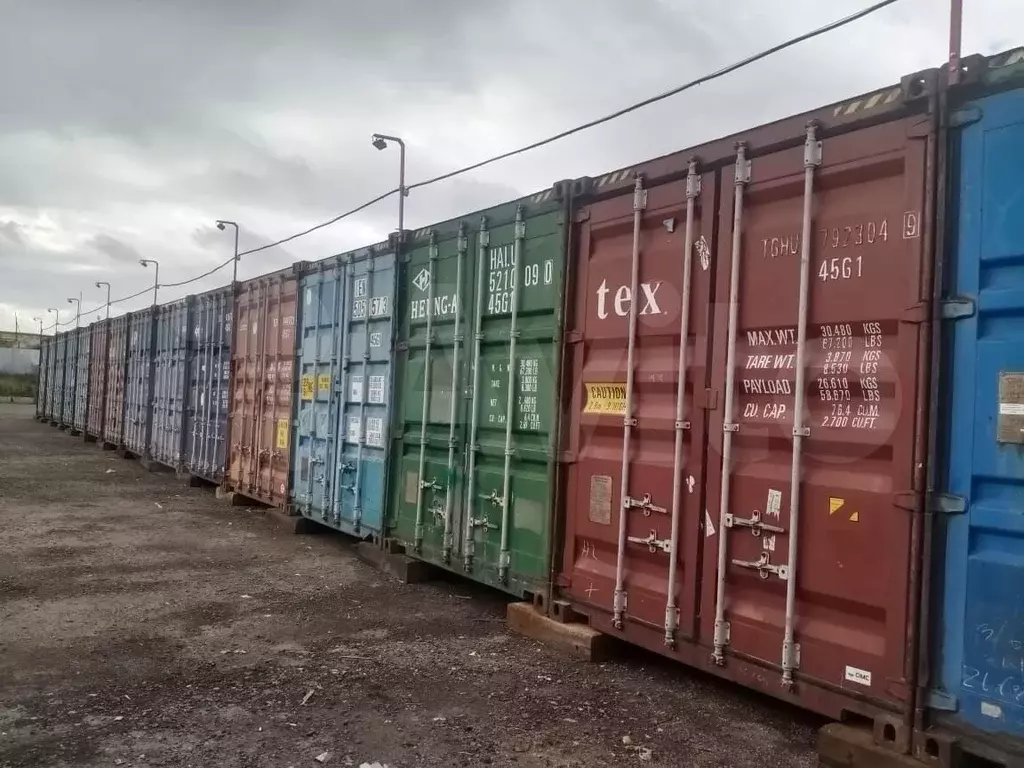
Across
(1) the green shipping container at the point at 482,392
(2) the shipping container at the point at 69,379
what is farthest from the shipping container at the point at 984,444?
(2) the shipping container at the point at 69,379

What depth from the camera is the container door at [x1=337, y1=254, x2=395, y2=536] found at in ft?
27.1

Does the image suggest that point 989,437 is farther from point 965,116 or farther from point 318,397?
point 318,397

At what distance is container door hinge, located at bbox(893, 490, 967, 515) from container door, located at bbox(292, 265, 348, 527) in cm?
653

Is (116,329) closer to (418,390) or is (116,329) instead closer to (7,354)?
(418,390)

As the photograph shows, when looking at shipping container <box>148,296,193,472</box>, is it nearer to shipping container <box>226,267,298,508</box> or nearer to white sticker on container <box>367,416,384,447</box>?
shipping container <box>226,267,298,508</box>

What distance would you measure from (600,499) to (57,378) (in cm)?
3017

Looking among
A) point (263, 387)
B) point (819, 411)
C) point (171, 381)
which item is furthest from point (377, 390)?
point (171, 381)

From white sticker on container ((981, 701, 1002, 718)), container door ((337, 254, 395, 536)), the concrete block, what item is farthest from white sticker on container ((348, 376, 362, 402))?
white sticker on container ((981, 701, 1002, 718))

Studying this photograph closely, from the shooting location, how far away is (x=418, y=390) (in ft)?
25.1

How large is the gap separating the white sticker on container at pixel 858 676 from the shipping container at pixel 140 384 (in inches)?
624

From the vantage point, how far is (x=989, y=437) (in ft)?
11.4

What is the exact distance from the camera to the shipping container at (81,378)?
80.4 ft

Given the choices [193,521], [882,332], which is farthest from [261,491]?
[882,332]

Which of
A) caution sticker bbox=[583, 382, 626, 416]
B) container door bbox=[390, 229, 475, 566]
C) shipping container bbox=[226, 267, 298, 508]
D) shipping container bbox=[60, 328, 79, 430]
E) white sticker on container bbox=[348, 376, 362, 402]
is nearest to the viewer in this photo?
caution sticker bbox=[583, 382, 626, 416]
